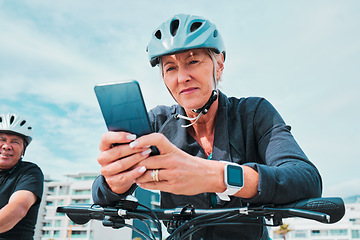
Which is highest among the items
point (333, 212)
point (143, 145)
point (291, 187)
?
point (143, 145)

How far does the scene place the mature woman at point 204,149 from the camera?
140cm

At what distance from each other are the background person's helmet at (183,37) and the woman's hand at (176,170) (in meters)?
0.96

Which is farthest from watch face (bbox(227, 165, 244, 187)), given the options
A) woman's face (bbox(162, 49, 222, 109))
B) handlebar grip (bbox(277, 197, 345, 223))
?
woman's face (bbox(162, 49, 222, 109))

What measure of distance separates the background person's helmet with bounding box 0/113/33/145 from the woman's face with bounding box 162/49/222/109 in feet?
12.4

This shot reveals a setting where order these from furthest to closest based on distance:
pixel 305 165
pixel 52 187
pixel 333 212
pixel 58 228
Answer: pixel 52 187, pixel 58 228, pixel 305 165, pixel 333 212

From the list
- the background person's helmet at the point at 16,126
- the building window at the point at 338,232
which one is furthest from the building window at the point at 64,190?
the background person's helmet at the point at 16,126

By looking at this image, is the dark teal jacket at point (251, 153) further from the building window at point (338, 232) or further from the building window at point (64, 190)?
the building window at point (64, 190)

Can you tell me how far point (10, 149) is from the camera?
4.79 m

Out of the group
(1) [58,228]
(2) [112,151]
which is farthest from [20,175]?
(1) [58,228]

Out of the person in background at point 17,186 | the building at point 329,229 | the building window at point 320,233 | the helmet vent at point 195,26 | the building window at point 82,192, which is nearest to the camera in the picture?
the helmet vent at point 195,26

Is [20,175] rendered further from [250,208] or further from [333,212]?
[333,212]

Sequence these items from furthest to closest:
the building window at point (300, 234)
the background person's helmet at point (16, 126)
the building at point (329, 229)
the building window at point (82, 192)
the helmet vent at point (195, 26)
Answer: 1. the building window at point (82, 192)
2. the building window at point (300, 234)
3. the building at point (329, 229)
4. the background person's helmet at point (16, 126)
5. the helmet vent at point (195, 26)

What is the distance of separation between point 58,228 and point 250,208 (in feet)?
247

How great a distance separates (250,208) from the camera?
5.16 feet
